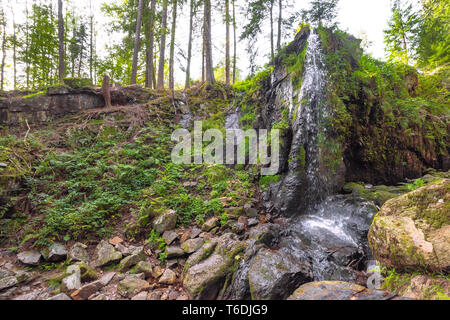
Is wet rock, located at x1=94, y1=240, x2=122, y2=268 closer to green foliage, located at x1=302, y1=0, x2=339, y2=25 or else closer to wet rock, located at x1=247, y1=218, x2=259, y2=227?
wet rock, located at x1=247, y1=218, x2=259, y2=227

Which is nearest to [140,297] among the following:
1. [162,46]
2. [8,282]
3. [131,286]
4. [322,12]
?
[131,286]

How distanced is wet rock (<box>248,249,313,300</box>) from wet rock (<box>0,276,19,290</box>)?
3.61m

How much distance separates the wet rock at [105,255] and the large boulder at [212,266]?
1.34 m

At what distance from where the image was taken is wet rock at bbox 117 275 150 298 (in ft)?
8.71

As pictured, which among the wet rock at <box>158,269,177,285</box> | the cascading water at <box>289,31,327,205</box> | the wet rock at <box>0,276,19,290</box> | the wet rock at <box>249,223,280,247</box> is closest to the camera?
the wet rock at <box>0,276,19,290</box>

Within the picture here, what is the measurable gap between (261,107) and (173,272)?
261 inches

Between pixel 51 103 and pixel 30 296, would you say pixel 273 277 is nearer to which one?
pixel 30 296

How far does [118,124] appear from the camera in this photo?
307 inches

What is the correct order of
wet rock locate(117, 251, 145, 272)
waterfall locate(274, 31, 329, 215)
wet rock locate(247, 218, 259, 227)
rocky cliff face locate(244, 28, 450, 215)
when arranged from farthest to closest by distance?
rocky cliff face locate(244, 28, 450, 215) → waterfall locate(274, 31, 329, 215) → wet rock locate(247, 218, 259, 227) → wet rock locate(117, 251, 145, 272)

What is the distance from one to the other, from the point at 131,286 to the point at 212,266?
1.22 meters

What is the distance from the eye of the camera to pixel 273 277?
2596 millimetres

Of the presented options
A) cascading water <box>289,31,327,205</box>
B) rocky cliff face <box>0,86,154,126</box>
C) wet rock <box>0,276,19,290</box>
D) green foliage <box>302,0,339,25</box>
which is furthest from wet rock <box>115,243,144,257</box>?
green foliage <box>302,0,339,25</box>

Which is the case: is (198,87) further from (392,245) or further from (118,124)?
(392,245)

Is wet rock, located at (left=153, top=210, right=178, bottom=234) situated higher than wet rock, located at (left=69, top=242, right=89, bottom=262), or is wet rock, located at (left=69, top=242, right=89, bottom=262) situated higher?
wet rock, located at (left=153, top=210, right=178, bottom=234)
